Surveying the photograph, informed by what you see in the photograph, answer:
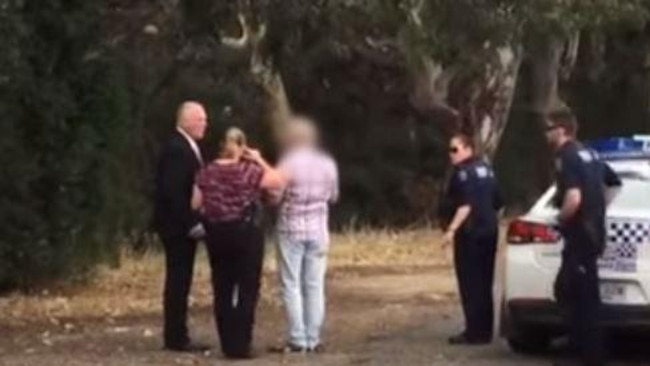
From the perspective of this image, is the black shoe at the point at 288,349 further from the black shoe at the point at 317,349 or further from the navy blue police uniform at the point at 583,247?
the navy blue police uniform at the point at 583,247

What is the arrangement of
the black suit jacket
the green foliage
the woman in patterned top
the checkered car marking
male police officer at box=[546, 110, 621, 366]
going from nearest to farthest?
male police officer at box=[546, 110, 621, 366] → the checkered car marking → the woman in patterned top → the black suit jacket → the green foliage

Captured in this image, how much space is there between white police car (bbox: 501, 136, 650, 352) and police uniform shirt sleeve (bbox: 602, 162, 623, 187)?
6.8 inches

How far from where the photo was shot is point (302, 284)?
555 inches

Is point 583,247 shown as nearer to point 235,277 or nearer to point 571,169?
point 571,169

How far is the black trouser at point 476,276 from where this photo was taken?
582 inches

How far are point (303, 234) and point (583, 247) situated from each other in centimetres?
216

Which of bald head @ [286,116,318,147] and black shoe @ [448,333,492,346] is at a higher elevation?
bald head @ [286,116,318,147]

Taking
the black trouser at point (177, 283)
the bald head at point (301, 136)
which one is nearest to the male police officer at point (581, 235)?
the bald head at point (301, 136)

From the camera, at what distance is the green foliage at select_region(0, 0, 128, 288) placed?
1816cm

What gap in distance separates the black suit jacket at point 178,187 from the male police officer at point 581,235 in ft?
8.53

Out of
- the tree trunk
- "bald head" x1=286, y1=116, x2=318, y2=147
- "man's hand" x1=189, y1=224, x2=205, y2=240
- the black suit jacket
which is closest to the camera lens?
"man's hand" x1=189, y1=224, x2=205, y2=240

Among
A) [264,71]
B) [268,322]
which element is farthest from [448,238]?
[264,71]

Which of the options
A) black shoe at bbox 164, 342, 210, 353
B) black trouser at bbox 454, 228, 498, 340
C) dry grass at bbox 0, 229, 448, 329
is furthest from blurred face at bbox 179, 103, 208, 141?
dry grass at bbox 0, 229, 448, 329

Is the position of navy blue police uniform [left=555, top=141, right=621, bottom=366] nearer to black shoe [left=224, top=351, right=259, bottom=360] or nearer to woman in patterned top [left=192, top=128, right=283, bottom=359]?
woman in patterned top [left=192, top=128, right=283, bottom=359]
